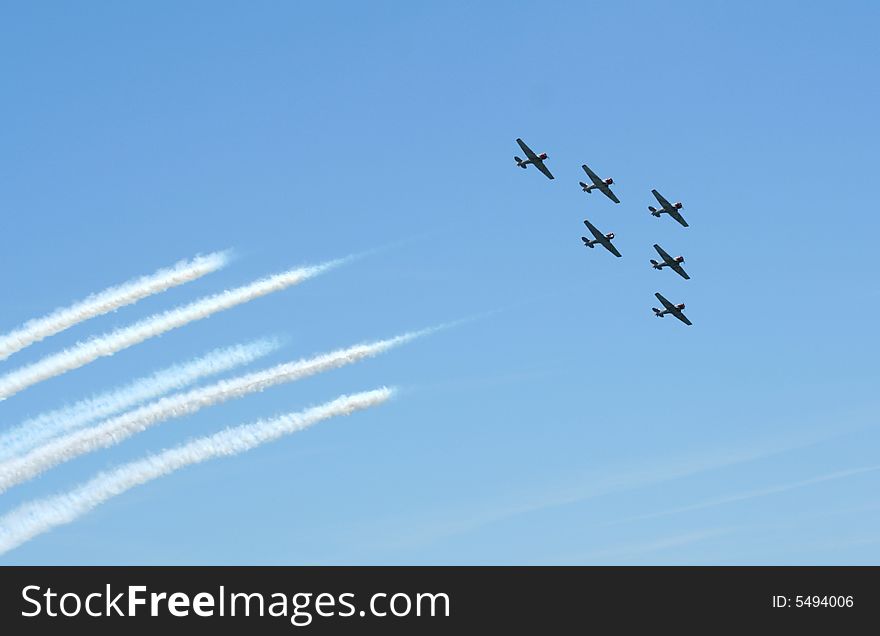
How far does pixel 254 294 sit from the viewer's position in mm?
185375
